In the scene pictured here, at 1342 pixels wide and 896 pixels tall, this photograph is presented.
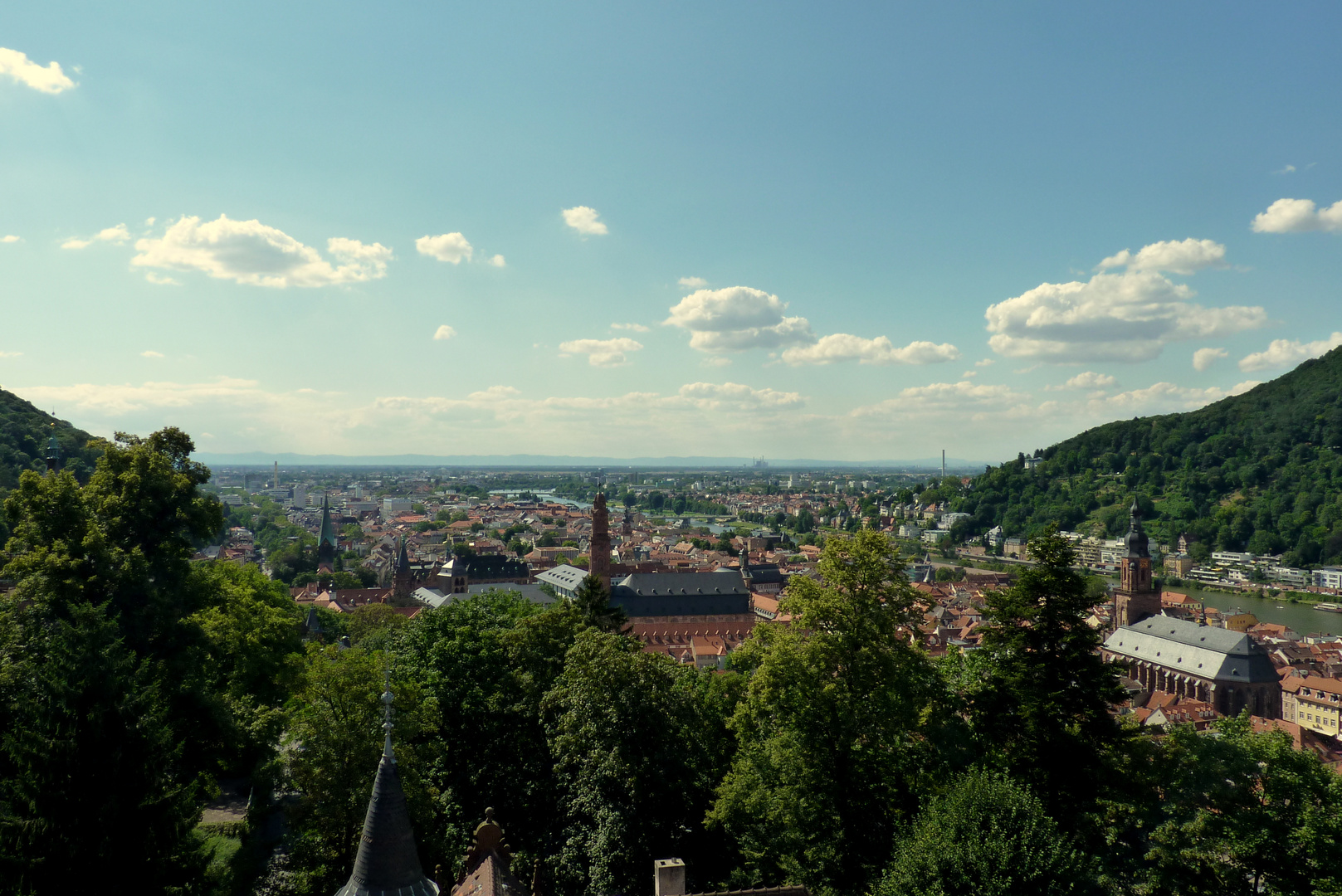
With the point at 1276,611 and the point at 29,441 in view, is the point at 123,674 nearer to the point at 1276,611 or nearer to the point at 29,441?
the point at 29,441

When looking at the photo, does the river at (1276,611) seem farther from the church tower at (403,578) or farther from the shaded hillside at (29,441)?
the shaded hillside at (29,441)

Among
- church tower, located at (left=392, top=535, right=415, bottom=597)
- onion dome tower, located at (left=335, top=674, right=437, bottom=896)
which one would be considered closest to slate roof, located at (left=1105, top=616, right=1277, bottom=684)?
onion dome tower, located at (left=335, top=674, right=437, bottom=896)

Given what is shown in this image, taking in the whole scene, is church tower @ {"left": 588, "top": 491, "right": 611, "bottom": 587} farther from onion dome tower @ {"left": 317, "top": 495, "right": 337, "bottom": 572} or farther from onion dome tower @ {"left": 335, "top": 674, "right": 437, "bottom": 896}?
onion dome tower @ {"left": 335, "top": 674, "right": 437, "bottom": 896}

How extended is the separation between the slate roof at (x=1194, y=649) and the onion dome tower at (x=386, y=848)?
57617 mm

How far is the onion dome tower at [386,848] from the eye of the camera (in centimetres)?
929

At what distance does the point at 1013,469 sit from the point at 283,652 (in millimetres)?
189050

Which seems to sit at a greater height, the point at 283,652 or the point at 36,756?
the point at 36,756

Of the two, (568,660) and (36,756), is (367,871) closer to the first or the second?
(36,756)

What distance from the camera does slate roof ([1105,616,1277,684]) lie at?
5422 centimetres

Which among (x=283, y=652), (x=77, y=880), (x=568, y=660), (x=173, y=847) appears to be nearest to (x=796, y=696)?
(x=568, y=660)

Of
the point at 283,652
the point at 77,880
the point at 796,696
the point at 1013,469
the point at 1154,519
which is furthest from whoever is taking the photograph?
the point at 1013,469

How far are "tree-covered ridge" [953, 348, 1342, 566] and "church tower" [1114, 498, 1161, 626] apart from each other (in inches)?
2769

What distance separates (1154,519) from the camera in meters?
154

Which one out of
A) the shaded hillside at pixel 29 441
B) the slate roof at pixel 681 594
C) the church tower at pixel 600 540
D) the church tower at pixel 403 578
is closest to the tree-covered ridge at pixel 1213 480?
the slate roof at pixel 681 594
